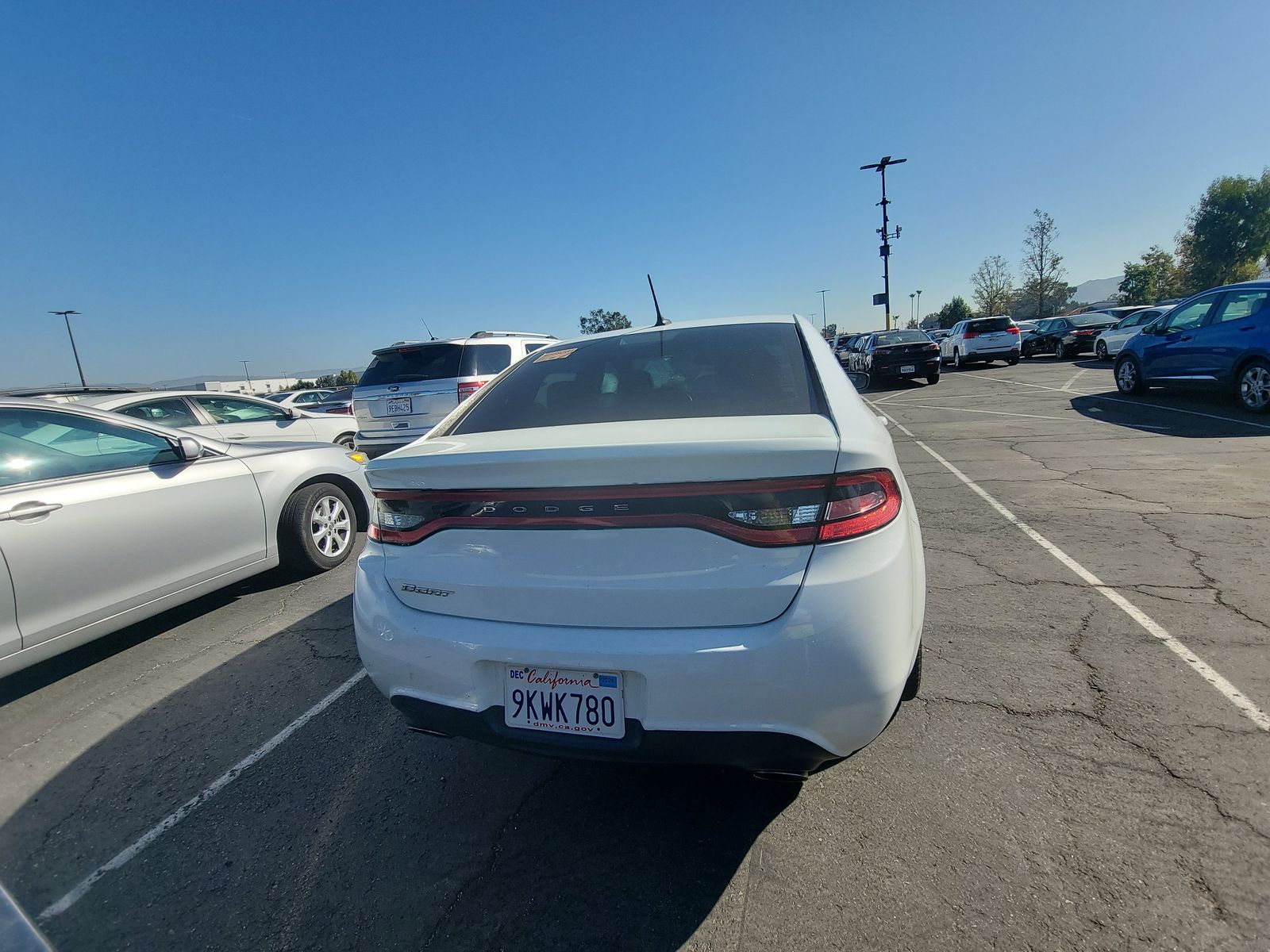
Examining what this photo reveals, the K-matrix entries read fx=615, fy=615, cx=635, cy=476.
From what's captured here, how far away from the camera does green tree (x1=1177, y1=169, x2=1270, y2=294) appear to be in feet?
157

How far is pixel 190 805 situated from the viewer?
7.71 ft

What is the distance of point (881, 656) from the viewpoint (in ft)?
5.42

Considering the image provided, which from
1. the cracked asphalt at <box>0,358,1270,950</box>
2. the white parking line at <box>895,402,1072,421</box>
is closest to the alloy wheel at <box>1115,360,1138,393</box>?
the white parking line at <box>895,402,1072,421</box>

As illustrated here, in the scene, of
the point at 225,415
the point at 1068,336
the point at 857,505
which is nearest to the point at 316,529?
the point at 225,415

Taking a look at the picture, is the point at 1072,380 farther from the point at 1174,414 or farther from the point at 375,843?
the point at 375,843

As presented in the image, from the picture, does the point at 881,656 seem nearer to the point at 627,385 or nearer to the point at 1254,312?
the point at 627,385

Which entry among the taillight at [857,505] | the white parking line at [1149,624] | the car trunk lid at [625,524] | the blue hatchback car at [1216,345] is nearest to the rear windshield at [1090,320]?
the blue hatchback car at [1216,345]

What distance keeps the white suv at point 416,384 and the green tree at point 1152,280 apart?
6272 cm

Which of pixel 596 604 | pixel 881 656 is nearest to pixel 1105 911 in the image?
pixel 881 656

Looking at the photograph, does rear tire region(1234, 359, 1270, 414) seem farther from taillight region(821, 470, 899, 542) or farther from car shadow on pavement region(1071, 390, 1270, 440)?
taillight region(821, 470, 899, 542)

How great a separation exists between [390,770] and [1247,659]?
12.4 feet

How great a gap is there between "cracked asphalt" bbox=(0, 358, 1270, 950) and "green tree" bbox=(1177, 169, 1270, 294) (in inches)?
2511

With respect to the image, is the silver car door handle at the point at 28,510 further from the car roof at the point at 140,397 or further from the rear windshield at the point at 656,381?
the car roof at the point at 140,397

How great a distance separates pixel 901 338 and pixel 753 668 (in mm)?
19442
